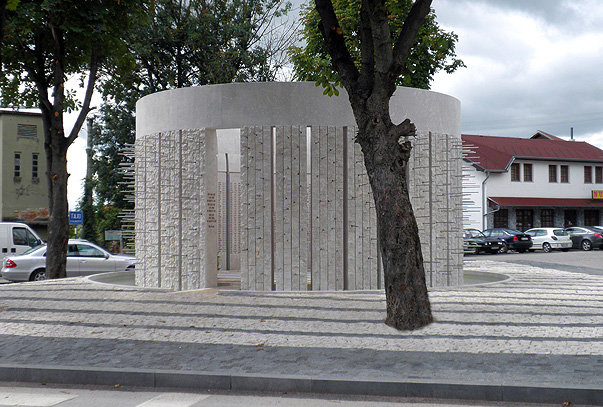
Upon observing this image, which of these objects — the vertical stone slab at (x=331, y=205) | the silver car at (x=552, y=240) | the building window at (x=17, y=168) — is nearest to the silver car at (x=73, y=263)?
the vertical stone slab at (x=331, y=205)

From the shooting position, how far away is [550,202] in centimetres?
4047

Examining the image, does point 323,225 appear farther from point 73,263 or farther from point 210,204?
point 73,263

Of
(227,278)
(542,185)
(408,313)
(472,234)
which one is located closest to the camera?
(408,313)

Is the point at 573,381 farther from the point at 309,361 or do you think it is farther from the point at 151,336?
the point at 151,336

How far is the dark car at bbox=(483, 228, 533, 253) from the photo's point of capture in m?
33.0

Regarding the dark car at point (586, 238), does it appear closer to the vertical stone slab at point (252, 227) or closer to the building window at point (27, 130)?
the vertical stone slab at point (252, 227)

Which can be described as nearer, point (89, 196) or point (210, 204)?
point (210, 204)

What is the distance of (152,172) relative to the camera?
13023mm

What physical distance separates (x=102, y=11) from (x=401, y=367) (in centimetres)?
1097

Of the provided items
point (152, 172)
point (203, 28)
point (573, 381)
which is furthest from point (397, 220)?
point (203, 28)

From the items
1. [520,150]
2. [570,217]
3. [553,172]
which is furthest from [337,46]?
[570,217]

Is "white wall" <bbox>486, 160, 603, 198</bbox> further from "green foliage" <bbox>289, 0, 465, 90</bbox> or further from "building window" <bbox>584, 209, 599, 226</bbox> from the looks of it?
"green foliage" <bbox>289, 0, 465, 90</bbox>

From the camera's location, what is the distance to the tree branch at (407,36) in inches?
334

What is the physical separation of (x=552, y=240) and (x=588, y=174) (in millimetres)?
11693
